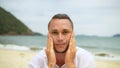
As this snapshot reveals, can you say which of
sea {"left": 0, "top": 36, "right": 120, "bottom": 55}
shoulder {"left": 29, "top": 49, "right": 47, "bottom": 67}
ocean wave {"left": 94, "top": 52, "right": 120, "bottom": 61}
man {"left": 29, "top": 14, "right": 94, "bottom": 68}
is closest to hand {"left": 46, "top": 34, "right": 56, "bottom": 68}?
man {"left": 29, "top": 14, "right": 94, "bottom": 68}

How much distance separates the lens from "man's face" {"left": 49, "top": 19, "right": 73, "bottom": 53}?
172cm

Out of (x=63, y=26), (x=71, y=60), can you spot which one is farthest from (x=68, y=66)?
(x=63, y=26)

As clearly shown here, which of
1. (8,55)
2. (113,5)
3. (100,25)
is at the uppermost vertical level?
(113,5)

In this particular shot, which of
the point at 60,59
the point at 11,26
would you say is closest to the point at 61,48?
the point at 60,59

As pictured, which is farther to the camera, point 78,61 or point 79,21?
point 79,21

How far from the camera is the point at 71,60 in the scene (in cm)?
159

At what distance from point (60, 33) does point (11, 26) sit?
3.48 feet

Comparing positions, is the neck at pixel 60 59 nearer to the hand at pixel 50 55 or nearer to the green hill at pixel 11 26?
the hand at pixel 50 55

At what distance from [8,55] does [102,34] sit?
3.37 feet

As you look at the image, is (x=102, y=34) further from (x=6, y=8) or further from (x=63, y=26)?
(x=6, y=8)

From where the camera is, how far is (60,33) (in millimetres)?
1757

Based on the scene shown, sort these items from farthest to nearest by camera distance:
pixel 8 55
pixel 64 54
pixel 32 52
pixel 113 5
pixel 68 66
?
pixel 8 55, pixel 32 52, pixel 113 5, pixel 64 54, pixel 68 66

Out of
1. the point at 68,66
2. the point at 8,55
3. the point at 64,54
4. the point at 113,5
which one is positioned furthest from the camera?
the point at 8,55

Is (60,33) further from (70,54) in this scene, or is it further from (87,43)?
(87,43)
